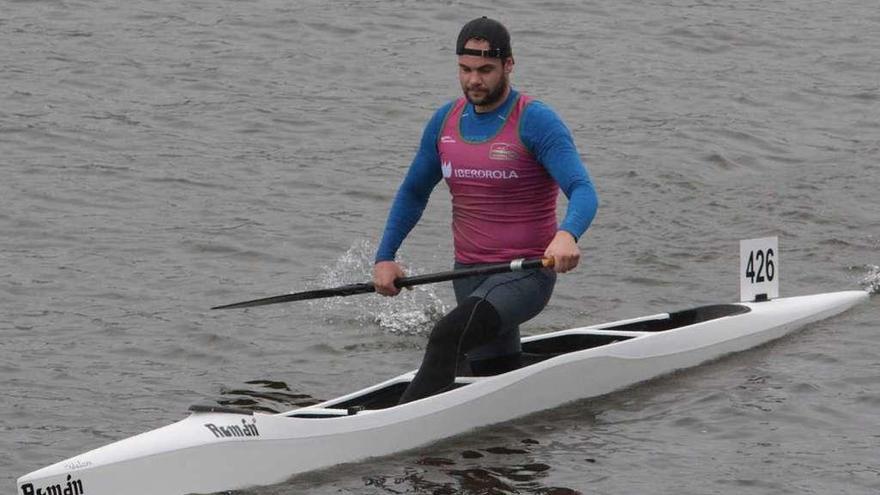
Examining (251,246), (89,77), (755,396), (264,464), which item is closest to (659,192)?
(251,246)

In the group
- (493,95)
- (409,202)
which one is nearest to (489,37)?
(493,95)

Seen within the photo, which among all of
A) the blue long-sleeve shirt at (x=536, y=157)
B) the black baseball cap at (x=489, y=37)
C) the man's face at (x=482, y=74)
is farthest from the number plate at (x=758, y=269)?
the black baseball cap at (x=489, y=37)

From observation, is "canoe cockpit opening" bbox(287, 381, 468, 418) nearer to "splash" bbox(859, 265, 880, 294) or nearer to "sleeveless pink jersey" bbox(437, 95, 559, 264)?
"sleeveless pink jersey" bbox(437, 95, 559, 264)

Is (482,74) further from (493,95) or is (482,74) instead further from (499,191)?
(499,191)

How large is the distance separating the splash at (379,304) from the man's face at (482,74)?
126 inches

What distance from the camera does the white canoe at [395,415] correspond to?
8.38 m

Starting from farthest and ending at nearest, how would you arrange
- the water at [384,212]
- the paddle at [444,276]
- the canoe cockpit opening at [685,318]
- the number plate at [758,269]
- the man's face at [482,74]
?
the number plate at [758,269] < the canoe cockpit opening at [685,318] < the water at [384,212] < the man's face at [482,74] < the paddle at [444,276]

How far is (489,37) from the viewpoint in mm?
9062

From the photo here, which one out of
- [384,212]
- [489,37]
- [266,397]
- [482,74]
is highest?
[489,37]

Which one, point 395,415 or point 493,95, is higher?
point 493,95

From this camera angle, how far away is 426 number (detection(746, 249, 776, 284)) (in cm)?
1198

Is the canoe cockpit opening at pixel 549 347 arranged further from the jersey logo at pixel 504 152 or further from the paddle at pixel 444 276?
the jersey logo at pixel 504 152

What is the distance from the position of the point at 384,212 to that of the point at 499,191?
19.2 feet

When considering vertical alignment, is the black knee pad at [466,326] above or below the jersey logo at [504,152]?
below
